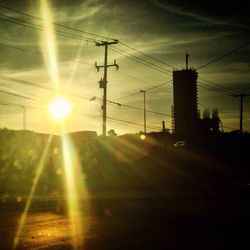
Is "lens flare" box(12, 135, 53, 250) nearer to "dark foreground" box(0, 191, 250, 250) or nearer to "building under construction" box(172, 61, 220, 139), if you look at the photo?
"dark foreground" box(0, 191, 250, 250)

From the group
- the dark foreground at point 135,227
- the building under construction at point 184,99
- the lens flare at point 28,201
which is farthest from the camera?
the building under construction at point 184,99

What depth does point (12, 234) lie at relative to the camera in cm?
1330

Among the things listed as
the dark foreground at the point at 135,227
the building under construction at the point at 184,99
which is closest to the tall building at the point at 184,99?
the building under construction at the point at 184,99

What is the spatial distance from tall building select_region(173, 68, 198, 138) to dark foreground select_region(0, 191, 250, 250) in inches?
5859

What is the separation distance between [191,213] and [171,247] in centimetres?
889

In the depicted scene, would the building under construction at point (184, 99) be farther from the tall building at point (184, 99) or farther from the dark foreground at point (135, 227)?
the dark foreground at point (135, 227)

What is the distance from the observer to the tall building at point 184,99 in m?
170

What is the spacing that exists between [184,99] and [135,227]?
160 m

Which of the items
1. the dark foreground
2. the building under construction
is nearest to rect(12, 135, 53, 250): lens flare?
the dark foreground

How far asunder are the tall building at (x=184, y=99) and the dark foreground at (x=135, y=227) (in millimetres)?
148811

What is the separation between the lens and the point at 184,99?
567 feet

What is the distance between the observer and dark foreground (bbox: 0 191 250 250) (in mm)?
12039

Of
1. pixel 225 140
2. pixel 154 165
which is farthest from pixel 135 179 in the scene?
pixel 225 140

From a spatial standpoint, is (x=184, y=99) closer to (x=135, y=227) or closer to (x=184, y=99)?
(x=184, y=99)
